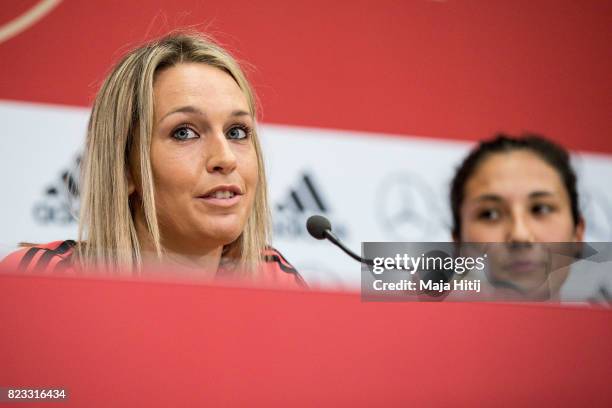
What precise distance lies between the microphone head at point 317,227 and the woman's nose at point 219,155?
15cm

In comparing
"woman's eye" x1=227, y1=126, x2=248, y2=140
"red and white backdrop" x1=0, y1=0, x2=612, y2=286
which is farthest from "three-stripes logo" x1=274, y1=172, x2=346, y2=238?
"woman's eye" x1=227, y1=126, x2=248, y2=140

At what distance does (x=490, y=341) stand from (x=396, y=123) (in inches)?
21.3

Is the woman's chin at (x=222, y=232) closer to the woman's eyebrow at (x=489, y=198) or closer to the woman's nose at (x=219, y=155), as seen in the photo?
the woman's nose at (x=219, y=155)

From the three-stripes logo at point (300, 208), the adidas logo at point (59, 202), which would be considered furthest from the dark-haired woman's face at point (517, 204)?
the adidas logo at point (59, 202)

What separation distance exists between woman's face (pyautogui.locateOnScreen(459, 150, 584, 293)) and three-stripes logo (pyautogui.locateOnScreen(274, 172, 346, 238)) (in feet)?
0.92

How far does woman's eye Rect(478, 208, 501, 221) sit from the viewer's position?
1646 mm

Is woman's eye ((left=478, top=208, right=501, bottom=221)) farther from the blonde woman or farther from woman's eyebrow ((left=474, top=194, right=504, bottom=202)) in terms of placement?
the blonde woman

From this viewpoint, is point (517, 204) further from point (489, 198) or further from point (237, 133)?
point (237, 133)

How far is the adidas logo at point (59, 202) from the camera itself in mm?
1468

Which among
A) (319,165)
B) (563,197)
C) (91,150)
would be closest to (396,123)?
(319,165)

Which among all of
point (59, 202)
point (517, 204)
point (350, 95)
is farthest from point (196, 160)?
point (517, 204)

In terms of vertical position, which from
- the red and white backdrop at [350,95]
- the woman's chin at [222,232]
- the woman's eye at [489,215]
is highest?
the red and white backdrop at [350,95]

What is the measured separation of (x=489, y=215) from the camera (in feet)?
5.45

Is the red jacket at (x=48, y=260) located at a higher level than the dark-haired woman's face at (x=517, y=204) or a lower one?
lower
